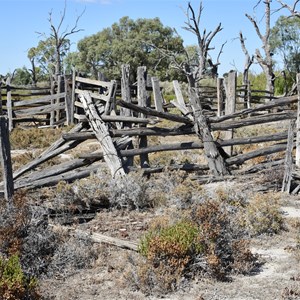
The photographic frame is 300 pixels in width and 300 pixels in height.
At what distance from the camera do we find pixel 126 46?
198 ft

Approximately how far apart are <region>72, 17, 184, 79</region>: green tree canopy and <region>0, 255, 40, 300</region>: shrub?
Result: 52665 mm

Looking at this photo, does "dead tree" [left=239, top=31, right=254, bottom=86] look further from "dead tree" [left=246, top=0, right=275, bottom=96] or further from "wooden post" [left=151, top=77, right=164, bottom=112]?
"wooden post" [left=151, top=77, right=164, bottom=112]

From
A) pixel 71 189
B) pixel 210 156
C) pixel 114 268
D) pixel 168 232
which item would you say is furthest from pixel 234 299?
pixel 210 156

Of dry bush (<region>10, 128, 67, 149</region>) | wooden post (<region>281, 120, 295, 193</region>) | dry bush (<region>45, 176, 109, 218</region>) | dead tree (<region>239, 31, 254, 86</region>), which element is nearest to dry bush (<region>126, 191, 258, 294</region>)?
dry bush (<region>45, 176, 109, 218</region>)

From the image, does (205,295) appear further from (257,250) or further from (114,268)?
(257,250)

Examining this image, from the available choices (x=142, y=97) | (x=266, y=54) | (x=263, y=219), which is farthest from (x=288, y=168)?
(x=266, y=54)

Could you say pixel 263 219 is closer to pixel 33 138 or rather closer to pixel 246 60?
pixel 33 138

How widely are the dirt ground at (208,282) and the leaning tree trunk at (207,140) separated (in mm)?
3016

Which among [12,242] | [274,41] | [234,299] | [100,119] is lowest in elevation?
[234,299]

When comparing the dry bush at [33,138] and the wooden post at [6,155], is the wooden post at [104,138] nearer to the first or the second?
the wooden post at [6,155]

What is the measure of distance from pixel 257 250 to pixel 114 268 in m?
1.65

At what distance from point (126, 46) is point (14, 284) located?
2263 inches

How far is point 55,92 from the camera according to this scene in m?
21.2

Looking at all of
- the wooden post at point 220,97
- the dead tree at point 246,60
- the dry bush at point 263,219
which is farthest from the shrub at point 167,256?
the dead tree at point 246,60
